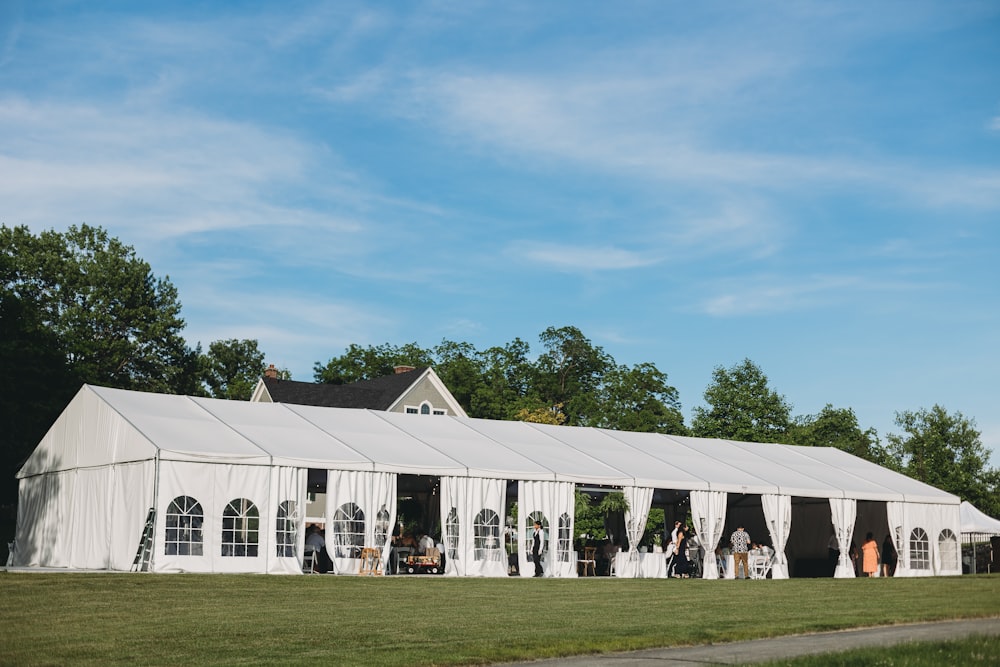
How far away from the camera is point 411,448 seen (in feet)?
89.6

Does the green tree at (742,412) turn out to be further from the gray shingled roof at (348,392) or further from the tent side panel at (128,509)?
the tent side panel at (128,509)

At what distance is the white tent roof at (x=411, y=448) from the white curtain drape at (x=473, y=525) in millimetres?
326

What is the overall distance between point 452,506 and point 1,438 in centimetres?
2728

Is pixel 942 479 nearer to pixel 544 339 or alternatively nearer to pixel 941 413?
pixel 941 413

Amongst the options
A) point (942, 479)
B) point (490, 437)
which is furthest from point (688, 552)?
point (942, 479)

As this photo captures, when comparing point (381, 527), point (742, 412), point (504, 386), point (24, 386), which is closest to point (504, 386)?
point (504, 386)

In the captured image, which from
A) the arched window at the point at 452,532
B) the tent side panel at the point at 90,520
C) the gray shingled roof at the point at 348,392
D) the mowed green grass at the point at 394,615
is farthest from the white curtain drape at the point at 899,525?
the gray shingled roof at the point at 348,392

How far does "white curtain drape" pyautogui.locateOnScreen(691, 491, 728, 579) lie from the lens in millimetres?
29859

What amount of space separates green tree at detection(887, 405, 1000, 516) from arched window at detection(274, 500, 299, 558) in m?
50.2

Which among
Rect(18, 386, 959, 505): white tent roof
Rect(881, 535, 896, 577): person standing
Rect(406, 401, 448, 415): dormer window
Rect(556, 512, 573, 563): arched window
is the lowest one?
Rect(881, 535, 896, 577): person standing

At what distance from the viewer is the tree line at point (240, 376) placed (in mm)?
48594

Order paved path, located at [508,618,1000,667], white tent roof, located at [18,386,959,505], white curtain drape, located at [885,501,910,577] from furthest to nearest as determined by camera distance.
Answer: white curtain drape, located at [885,501,910,577] < white tent roof, located at [18,386,959,505] < paved path, located at [508,618,1000,667]

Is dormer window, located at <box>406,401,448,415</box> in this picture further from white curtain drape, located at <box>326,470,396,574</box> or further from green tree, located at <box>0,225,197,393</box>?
white curtain drape, located at <box>326,470,396,574</box>

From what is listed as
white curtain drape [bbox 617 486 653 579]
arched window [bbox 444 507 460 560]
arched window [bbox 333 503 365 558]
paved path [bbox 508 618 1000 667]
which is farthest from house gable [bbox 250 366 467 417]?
paved path [bbox 508 618 1000 667]
